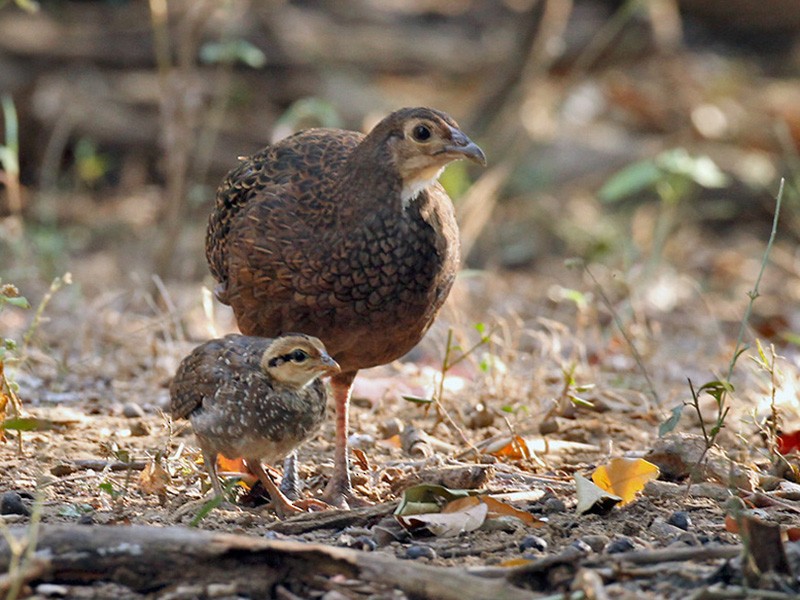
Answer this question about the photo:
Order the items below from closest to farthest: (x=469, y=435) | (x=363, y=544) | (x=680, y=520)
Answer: (x=363, y=544), (x=680, y=520), (x=469, y=435)

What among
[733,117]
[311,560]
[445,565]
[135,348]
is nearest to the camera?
[311,560]

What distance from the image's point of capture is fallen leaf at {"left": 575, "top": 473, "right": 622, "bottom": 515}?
14.3 feet

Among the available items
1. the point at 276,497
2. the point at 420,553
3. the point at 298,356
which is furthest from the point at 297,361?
the point at 420,553

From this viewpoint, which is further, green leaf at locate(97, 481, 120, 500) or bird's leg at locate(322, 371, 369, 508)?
bird's leg at locate(322, 371, 369, 508)

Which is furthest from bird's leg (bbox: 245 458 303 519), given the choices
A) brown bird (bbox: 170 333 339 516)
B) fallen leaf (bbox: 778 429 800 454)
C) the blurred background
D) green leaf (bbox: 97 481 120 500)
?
the blurred background

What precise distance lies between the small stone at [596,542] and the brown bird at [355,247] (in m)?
1.20

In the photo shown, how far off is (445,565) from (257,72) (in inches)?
313

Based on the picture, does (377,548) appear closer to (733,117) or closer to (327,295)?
(327,295)

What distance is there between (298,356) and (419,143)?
1.11 meters

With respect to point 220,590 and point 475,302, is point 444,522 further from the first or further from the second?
point 475,302

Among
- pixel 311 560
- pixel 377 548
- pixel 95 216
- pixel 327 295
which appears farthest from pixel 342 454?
pixel 95 216

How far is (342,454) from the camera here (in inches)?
203

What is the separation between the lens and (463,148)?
5.01m

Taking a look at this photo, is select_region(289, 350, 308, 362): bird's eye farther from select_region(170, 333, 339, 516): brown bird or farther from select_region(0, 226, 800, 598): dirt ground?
select_region(0, 226, 800, 598): dirt ground
